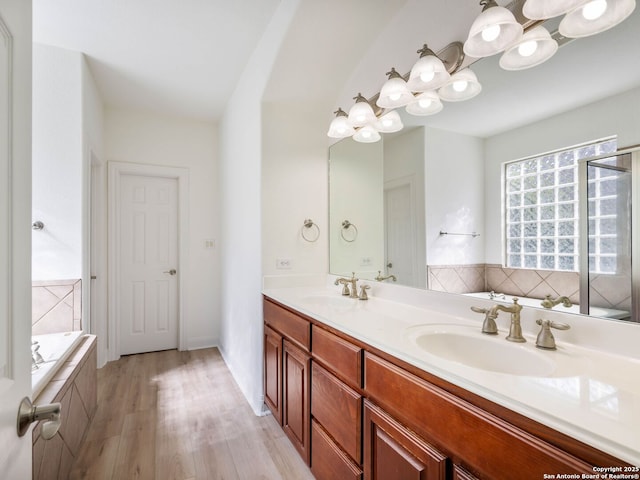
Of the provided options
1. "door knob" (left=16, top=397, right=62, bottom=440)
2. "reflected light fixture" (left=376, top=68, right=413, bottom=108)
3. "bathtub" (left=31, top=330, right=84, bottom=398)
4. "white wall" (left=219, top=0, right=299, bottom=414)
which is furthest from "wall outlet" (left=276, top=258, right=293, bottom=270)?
"door knob" (left=16, top=397, right=62, bottom=440)

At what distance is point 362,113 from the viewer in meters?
2.03

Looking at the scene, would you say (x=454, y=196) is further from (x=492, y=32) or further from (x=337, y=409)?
(x=337, y=409)

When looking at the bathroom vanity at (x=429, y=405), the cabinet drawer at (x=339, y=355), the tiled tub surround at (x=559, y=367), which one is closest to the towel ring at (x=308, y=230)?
the bathroom vanity at (x=429, y=405)

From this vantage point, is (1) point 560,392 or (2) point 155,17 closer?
(1) point 560,392

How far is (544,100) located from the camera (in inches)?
47.4

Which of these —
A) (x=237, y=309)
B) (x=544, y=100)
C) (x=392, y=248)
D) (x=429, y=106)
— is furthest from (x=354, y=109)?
(x=237, y=309)

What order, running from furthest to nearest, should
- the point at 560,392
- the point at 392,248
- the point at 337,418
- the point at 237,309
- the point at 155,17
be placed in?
the point at 237,309
the point at 155,17
the point at 392,248
the point at 337,418
the point at 560,392

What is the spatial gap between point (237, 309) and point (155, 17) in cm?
224

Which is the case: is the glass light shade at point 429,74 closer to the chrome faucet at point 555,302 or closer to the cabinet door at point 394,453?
the chrome faucet at point 555,302

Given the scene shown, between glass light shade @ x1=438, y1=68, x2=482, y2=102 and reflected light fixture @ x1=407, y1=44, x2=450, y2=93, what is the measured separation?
0.03 m

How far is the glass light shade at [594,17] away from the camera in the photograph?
98 cm

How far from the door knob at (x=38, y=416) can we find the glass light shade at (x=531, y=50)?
5.56ft

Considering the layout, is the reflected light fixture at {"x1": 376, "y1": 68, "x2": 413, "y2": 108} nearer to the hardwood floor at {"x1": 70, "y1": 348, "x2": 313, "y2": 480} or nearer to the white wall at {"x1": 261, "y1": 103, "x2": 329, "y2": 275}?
the white wall at {"x1": 261, "y1": 103, "x2": 329, "y2": 275}

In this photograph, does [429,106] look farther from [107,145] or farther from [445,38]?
[107,145]
